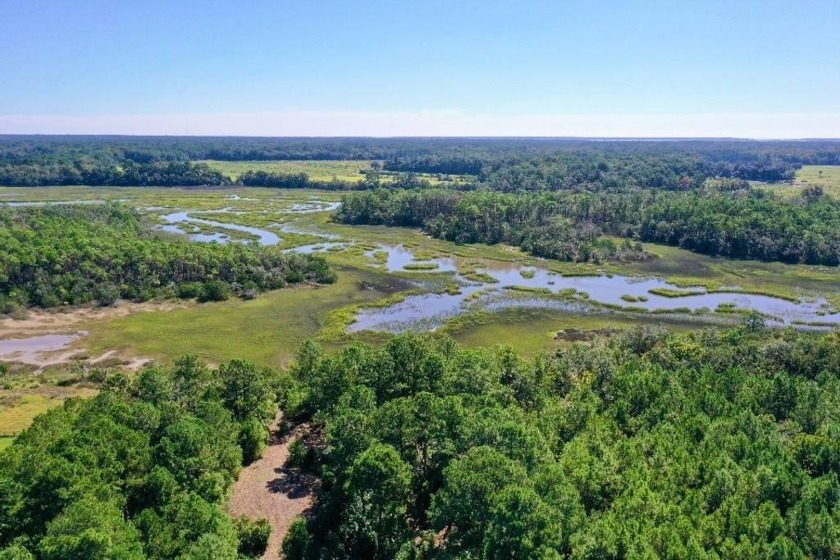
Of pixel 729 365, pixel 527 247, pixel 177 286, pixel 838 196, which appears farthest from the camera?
pixel 838 196

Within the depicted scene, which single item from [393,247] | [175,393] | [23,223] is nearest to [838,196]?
[393,247]

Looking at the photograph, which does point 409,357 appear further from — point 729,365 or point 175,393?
point 729,365

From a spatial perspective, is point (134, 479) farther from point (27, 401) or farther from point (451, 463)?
point (27, 401)

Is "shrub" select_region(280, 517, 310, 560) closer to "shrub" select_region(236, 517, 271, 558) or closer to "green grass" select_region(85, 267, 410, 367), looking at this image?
"shrub" select_region(236, 517, 271, 558)

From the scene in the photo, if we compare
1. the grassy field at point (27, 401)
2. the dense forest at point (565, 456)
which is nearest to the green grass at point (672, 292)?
the dense forest at point (565, 456)

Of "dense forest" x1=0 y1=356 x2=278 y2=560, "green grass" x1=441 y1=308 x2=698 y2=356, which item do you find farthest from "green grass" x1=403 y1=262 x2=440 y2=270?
"dense forest" x1=0 y1=356 x2=278 y2=560

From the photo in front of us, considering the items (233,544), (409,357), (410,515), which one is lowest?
(410,515)

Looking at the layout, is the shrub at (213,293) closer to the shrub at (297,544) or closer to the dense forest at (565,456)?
the dense forest at (565,456)
